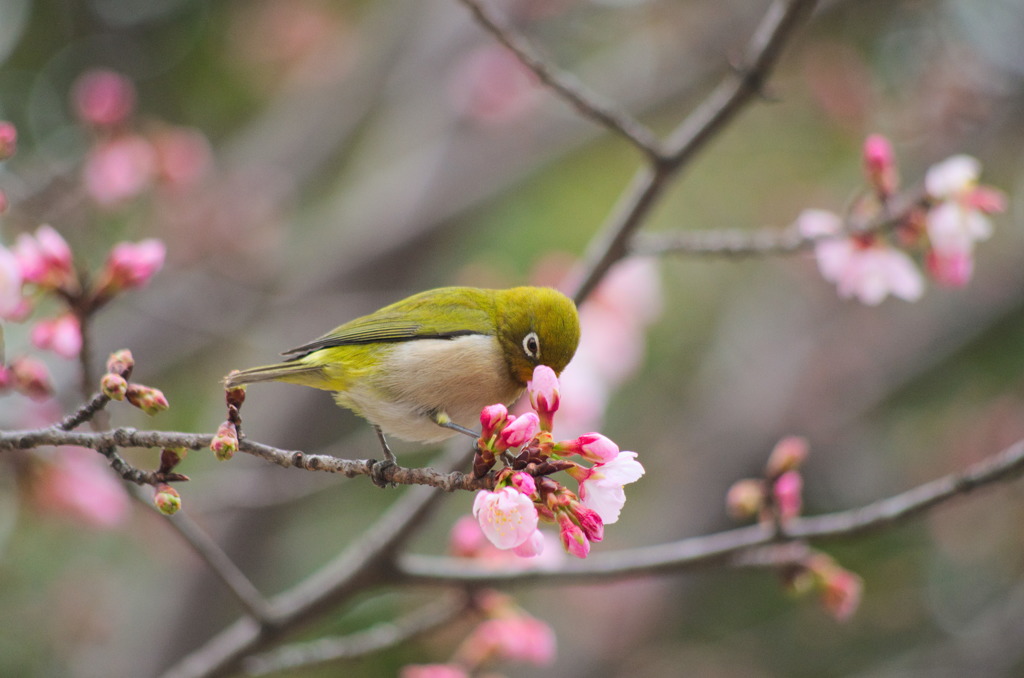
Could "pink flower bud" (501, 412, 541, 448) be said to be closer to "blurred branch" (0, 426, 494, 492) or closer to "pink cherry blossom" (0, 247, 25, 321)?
"blurred branch" (0, 426, 494, 492)

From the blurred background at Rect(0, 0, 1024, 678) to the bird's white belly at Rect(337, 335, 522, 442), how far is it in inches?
81.1

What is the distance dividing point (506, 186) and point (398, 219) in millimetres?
798

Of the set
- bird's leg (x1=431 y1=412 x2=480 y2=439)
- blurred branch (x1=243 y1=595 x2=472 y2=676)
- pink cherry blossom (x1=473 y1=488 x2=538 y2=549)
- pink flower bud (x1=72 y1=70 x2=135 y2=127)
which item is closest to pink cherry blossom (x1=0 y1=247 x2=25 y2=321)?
bird's leg (x1=431 y1=412 x2=480 y2=439)

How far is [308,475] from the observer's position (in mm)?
5363

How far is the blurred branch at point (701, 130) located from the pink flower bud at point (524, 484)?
57.8 inches

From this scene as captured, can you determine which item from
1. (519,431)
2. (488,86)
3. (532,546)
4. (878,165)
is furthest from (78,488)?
(488,86)

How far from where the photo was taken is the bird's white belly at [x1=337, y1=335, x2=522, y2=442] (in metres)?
2.67

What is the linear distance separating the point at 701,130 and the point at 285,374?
1554mm

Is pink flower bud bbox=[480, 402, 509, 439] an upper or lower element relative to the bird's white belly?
lower

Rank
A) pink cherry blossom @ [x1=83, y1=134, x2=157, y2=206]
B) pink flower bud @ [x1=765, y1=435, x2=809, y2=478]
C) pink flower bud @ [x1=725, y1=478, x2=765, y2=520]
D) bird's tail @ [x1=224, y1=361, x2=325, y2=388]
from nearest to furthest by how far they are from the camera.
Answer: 1. bird's tail @ [x1=224, y1=361, x2=325, y2=388]
2. pink flower bud @ [x1=765, y1=435, x2=809, y2=478]
3. pink flower bud @ [x1=725, y1=478, x2=765, y2=520]
4. pink cherry blossom @ [x1=83, y1=134, x2=157, y2=206]

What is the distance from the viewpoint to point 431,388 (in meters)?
2.67

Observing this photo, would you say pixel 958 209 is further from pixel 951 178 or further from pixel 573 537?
pixel 573 537

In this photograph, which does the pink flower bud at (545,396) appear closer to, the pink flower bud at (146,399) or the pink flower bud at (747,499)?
the pink flower bud at (146,399)

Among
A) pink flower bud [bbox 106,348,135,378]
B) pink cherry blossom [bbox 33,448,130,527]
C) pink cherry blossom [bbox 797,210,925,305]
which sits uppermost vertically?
pink cherry blossom [bbox 797,210,925,305]
